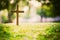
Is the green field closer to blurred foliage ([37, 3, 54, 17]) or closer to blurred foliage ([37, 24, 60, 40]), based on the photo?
blurred foliage ([37, 24, 60, 40])

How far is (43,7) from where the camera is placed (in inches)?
69.1

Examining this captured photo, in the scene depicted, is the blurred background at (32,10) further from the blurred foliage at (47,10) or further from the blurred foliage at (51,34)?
the blurred foliage at (51,34)

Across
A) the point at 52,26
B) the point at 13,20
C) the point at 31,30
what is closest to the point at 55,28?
the point at 52,26

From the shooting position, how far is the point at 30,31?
1721 mm

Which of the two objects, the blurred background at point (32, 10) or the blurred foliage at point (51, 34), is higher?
the blurred background at point (32, 10)

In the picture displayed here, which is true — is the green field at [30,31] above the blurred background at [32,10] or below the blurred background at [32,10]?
below

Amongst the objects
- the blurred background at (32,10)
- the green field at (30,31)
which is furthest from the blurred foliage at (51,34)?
the blurred background at (32,10)

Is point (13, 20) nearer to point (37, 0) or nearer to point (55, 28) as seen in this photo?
point (37, 0)

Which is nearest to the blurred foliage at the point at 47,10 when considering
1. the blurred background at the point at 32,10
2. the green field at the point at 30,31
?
the blurred background at the point at 32,10

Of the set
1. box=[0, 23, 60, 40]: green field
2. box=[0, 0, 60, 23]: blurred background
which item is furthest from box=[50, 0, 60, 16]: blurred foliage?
box=[0, 23, 60, 40]: green field

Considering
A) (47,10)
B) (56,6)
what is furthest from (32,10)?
(56,6)

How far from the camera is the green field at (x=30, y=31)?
1.69 m

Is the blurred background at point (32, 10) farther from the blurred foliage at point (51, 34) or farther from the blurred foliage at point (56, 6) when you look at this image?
the blurred foliage at point (51, 34)

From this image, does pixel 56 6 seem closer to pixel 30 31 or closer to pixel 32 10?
pixel 32 10
